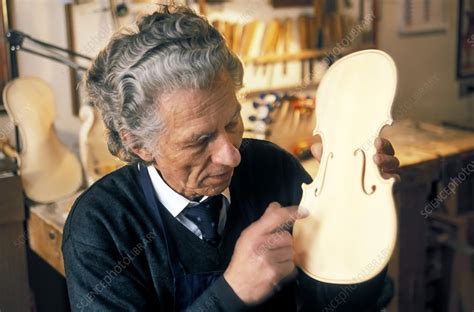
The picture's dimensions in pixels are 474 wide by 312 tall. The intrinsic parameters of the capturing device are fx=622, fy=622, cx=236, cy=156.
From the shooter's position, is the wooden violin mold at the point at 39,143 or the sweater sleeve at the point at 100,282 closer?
the sweater sleeve at the point at 100,282

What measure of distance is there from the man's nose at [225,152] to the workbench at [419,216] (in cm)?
90

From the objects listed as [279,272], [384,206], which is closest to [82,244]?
[279,272]

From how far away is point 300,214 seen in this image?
863 millimetres

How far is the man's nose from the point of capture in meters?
0.82

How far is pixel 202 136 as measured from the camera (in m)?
0.82

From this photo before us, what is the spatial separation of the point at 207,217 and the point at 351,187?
0.77ft

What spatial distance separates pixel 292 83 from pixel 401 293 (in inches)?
35.9

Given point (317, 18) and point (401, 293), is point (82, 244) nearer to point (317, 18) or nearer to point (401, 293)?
point (401, 293)

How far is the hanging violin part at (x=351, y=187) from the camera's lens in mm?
767

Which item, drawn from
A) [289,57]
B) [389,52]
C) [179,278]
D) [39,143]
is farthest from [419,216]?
[179,278]

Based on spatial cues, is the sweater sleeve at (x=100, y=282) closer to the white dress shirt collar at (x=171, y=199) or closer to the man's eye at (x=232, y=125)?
the white dress shirt collar at (x=171, y=199)

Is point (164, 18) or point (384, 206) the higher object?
point (164, 18)

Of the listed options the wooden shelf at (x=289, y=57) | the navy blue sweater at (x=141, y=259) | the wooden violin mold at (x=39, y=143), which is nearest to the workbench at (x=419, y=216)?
the wooden violin mold at (x=39, y=143)

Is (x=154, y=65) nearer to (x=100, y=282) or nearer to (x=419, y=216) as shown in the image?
(x=100, y=282)
